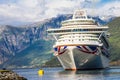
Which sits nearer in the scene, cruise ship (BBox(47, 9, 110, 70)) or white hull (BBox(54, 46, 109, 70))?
cruise ship (BBox(47, 9, 110, 70))

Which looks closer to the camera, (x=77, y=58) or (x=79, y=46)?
(x=79, y=46)

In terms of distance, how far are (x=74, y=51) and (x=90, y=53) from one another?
7607 millimetres

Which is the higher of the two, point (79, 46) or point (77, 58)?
point (79, 46)

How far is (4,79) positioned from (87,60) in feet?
292

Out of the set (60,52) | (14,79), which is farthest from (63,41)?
(14,79)

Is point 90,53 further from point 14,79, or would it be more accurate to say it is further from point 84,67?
point 14,79

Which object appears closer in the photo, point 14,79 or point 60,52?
point 14,79

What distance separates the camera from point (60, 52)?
19625cm

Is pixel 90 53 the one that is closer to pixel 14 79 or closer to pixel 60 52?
pixel 60 52

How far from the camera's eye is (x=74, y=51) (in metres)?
189

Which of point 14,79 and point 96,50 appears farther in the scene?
point 96,50

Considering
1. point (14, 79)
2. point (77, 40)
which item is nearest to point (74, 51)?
point (77, 40)

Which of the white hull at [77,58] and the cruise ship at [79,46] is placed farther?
the white hull at [77,58]

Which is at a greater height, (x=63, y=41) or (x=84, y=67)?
(x=63, y=41)
